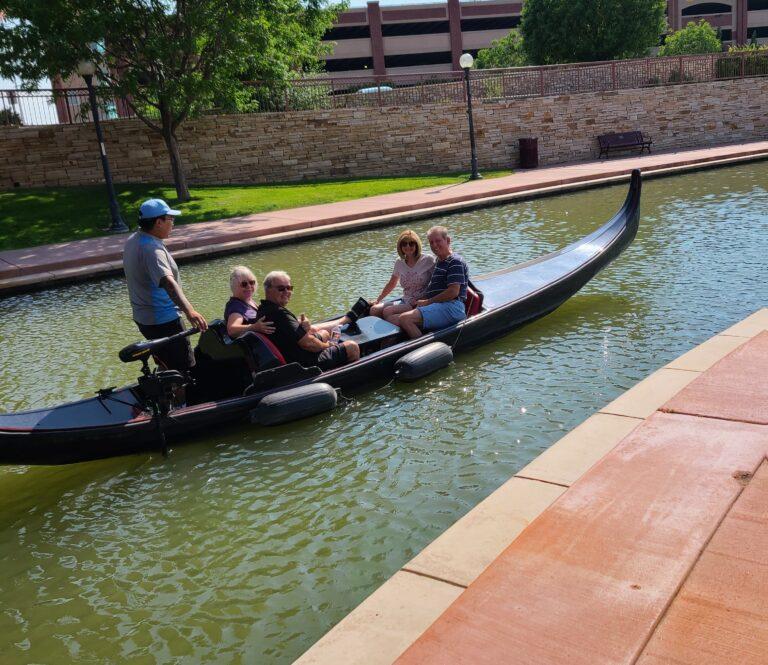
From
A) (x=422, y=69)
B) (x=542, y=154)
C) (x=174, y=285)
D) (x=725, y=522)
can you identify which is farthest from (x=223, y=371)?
(x=422, y=69)

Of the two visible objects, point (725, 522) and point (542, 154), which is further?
point (542, 154)

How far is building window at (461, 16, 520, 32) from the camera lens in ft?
204

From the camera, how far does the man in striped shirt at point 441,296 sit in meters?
7.02

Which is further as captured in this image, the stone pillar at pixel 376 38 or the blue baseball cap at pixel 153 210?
the stone pillar at pixel 376 38

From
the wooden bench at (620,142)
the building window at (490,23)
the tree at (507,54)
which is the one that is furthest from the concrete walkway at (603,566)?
the building window at (490,23)

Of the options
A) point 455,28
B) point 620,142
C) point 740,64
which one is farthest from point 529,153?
point 455,28

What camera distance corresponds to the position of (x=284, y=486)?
5.10 metres

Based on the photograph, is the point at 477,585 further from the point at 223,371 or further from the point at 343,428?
the point at 223,371

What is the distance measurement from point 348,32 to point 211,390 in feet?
192

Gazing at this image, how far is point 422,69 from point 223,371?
195 feet

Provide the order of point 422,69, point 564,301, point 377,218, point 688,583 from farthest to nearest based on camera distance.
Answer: point 422,69 < point 377,218 < point 564,301 < point 688,583

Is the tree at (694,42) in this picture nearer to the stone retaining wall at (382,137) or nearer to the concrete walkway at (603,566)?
the stone retaining wall at (382,137)

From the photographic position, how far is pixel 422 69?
200 ft

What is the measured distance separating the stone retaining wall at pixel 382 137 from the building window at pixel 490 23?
122 feet
